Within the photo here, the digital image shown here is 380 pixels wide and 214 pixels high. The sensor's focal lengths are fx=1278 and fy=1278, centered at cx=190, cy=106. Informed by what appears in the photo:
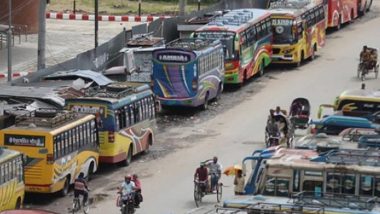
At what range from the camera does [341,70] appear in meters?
53.8

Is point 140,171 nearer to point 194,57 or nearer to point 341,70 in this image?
point 194,57

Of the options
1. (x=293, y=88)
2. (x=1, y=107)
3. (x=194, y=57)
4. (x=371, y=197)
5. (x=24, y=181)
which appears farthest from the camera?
(x=293, y=88)

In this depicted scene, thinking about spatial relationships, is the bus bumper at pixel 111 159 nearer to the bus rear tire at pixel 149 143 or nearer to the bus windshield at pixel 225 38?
the bus rear tire at pixel 149 143

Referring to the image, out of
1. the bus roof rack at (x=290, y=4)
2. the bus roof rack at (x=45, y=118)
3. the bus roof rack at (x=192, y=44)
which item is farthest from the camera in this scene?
the bus roof rack at (x=290, y=4)

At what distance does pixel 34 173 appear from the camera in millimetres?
31328

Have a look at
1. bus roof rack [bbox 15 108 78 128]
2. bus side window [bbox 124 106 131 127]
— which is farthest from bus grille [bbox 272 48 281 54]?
bus roof rack [bbox 15 108 78 128]

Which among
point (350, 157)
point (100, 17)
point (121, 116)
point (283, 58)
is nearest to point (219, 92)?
point (283, 58)

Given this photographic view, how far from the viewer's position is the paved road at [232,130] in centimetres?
3259

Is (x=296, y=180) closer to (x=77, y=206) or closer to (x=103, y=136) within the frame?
(x=77, y=206)

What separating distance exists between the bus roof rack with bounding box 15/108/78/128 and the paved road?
1.99 m

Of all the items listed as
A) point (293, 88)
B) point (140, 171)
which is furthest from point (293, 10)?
point (140, 171)

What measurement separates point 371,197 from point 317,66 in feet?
111

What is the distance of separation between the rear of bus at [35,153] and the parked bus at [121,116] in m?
3.91

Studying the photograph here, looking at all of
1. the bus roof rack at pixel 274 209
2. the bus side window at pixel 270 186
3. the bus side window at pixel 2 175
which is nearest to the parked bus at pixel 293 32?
the bus side window at pixel 2 175
